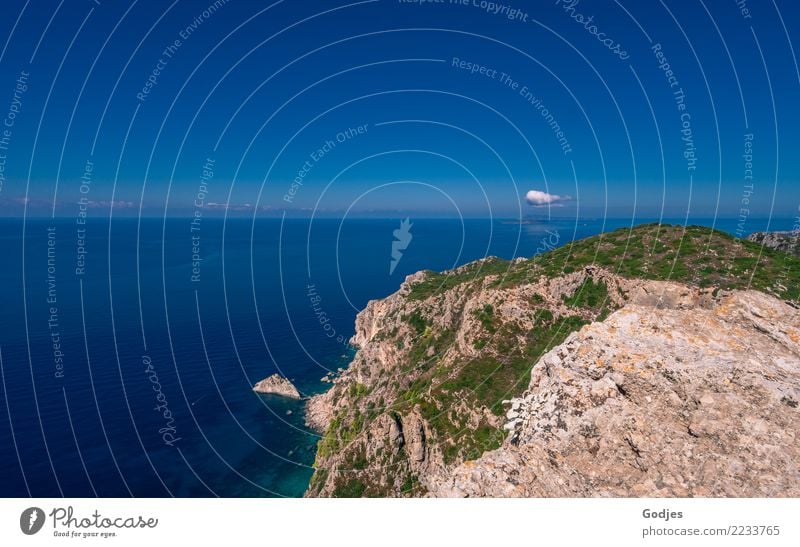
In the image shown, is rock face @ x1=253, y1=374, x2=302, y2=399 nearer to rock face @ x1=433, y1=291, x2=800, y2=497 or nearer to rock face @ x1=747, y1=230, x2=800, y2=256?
rock face @ x1=433, y1=291, x2=800, y2=497

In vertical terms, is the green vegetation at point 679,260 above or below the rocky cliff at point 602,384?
above

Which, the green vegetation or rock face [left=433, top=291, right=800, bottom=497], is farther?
the green vegetation

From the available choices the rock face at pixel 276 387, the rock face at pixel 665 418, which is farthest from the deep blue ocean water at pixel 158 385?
the rock face at pixel 665 418

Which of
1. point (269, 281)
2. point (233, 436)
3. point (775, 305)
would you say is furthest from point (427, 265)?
point (775, 305)

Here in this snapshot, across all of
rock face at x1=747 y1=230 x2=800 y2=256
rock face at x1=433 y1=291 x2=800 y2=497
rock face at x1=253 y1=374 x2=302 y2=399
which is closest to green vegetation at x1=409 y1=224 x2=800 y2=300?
rock face at x1=747 y1=230 x2=800 y2=256
